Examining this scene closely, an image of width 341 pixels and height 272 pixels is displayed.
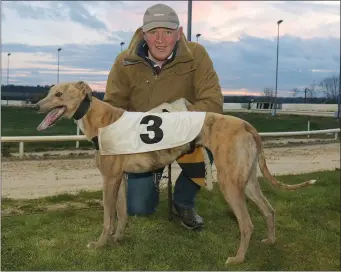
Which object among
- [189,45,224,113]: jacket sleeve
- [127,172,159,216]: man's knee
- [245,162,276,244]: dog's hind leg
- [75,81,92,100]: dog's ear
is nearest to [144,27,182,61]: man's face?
[189,45,224,113]: jacket sleeve

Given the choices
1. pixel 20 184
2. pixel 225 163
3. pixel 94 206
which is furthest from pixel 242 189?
pixel 20 184

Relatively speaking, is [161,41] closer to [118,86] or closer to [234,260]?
[118,86]

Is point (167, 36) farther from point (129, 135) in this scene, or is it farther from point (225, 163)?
point (225, 163)

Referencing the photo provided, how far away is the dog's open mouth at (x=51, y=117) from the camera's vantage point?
3219mm

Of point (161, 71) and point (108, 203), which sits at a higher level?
point (161, 71)

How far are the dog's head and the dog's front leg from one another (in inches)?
23.7

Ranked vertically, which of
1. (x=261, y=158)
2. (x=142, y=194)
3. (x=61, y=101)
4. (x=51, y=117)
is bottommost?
(x=142, y=194)

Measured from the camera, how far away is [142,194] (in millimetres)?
4875

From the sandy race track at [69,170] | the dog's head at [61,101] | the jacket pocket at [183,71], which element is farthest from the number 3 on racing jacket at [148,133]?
the sandy race track at [69,170]

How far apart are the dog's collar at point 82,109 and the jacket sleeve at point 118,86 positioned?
2.62 ft

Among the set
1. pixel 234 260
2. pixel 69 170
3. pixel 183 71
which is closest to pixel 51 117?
pixel 183 71

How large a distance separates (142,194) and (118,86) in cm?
128

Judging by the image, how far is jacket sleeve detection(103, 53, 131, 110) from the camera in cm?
418

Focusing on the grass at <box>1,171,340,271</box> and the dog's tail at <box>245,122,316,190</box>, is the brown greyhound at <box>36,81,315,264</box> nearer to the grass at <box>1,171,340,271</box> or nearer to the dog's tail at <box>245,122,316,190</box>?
the dog's tail at <box>245,122,316,190</box>
